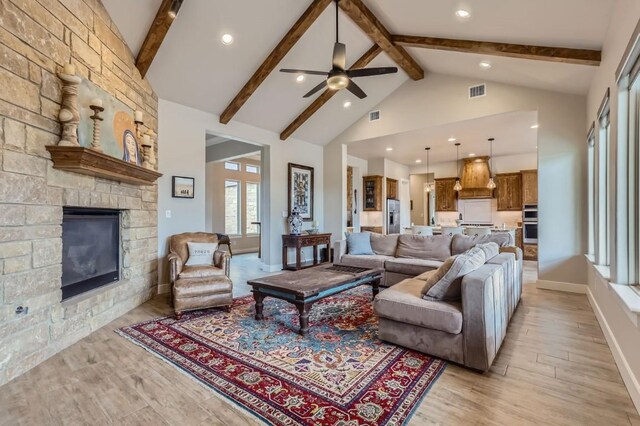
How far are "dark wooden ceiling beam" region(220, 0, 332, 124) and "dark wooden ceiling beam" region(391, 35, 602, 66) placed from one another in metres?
1.40

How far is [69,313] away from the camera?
2.86 m

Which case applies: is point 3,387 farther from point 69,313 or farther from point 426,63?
point 426,63

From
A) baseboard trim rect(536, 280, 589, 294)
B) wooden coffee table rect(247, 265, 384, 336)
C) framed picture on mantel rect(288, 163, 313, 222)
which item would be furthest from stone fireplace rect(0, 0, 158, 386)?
baseboard trim rect(536, 280, 589, 294)

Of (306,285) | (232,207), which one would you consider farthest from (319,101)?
(232,207)

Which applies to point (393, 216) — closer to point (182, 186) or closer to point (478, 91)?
point (478, 91)

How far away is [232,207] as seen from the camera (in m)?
9.65

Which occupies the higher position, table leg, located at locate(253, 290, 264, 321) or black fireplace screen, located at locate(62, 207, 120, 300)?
black fireplace screen, located at locate(62, 207, 120, 300)

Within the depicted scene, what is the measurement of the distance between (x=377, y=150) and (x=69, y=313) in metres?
7.29

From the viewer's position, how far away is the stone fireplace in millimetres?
2312

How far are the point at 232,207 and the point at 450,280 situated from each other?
8.07 meters

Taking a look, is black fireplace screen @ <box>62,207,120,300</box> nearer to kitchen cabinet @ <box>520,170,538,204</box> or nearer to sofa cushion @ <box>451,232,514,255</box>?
sofa cushion @ <box>451,232,514,255</box>

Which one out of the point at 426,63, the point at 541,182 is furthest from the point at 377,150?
the point at 541,182

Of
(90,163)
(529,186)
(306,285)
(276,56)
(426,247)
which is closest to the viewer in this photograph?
(90,163)

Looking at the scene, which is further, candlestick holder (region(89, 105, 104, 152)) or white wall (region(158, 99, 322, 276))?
white wall (region(158, 99, 322, 276))
